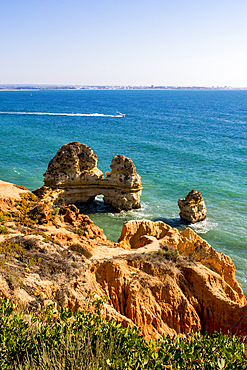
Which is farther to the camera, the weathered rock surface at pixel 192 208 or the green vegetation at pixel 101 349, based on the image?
the weathered rock surface at pixel 192 208

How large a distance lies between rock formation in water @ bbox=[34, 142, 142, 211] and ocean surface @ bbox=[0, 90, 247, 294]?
5.75ft

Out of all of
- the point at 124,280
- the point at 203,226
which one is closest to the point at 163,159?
the point at 203,226

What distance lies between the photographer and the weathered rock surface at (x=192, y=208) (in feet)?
112

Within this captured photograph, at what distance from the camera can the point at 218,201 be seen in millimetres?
41469

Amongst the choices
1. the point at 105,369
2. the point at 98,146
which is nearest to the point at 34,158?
the point at 98,146

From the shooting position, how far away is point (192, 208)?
112 feet

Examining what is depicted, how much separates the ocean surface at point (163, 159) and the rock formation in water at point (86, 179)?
1.75 m

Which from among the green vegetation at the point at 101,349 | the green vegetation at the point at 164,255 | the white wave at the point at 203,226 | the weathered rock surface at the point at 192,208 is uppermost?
the green vegetation at the point at 101,349

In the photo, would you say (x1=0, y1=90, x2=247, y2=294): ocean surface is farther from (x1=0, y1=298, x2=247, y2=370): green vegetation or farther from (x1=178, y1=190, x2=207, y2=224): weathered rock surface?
(x1=0, y1=298, x2=247, y2=370): green vegetation

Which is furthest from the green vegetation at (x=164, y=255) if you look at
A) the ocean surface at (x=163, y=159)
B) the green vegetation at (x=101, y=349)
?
the ocean surface at (x=163, y=159)

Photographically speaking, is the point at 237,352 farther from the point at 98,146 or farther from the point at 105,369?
the point at 98,146

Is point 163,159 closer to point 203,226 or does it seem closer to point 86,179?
point 86,179

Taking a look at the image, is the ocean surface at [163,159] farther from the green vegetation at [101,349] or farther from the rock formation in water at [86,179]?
the green vegetation at [101,349]

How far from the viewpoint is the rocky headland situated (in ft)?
44.7
